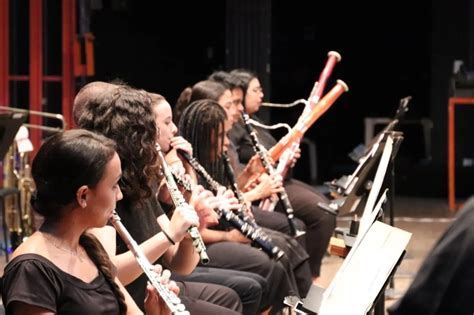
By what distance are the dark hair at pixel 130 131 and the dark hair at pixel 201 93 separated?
1658 mm

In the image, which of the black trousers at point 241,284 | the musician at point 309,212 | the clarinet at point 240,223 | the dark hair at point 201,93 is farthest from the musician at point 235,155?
the black trousers at point 241,284

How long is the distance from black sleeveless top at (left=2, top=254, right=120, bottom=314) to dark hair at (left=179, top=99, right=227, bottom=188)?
1829 mm

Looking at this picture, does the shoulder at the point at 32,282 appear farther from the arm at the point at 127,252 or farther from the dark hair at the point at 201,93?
the dark hair at the point at 201,93

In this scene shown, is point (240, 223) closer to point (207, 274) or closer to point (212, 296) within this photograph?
point (207, 274)

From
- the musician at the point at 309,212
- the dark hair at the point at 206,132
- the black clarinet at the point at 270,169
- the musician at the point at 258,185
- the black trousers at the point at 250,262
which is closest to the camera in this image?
the black trousers at the point at 250,262

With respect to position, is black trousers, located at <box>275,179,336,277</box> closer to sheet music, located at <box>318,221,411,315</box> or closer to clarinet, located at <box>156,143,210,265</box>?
clarinet, located at <box>156,143,210,265</box>

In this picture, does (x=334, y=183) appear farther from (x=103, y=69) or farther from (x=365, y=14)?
(x=365, y=14)

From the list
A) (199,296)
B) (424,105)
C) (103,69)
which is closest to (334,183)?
(199,296)

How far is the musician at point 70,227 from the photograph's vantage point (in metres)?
2.34

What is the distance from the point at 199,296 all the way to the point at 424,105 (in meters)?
Result: 6.86

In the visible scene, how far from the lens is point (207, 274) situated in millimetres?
3840

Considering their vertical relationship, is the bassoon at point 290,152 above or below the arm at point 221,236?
above

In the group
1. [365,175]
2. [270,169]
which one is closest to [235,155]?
[270,169]

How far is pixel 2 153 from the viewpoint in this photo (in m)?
5.04
